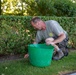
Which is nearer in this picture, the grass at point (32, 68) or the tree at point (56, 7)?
the grass at point (32, 68)

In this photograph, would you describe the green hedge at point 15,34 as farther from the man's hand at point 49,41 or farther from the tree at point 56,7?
the tree at point 56,7

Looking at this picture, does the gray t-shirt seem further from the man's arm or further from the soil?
the soil

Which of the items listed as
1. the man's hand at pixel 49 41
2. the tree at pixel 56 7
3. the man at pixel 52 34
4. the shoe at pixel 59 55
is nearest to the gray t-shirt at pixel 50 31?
the man at pixel 52 34

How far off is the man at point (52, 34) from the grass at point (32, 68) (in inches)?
10.1

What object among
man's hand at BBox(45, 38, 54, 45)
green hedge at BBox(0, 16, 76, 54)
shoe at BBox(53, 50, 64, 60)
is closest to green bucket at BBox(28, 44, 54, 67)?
man's hand at BBox(45, 38, 54, 45)

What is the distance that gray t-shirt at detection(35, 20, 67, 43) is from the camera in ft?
15.6

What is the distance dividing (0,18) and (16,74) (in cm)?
150

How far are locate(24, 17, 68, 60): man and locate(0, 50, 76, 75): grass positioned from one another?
257 mm

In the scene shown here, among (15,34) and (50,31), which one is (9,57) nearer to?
(15,34)

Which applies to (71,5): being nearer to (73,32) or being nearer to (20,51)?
(73,32)

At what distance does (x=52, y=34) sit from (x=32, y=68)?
95cm

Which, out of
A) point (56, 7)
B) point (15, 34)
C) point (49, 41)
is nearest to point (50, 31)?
point (49, 41)

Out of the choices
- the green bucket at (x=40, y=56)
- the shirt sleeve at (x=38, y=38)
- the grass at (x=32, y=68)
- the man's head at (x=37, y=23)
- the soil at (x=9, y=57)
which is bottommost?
the soil at (x=9, y=57)

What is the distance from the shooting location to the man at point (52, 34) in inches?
185
